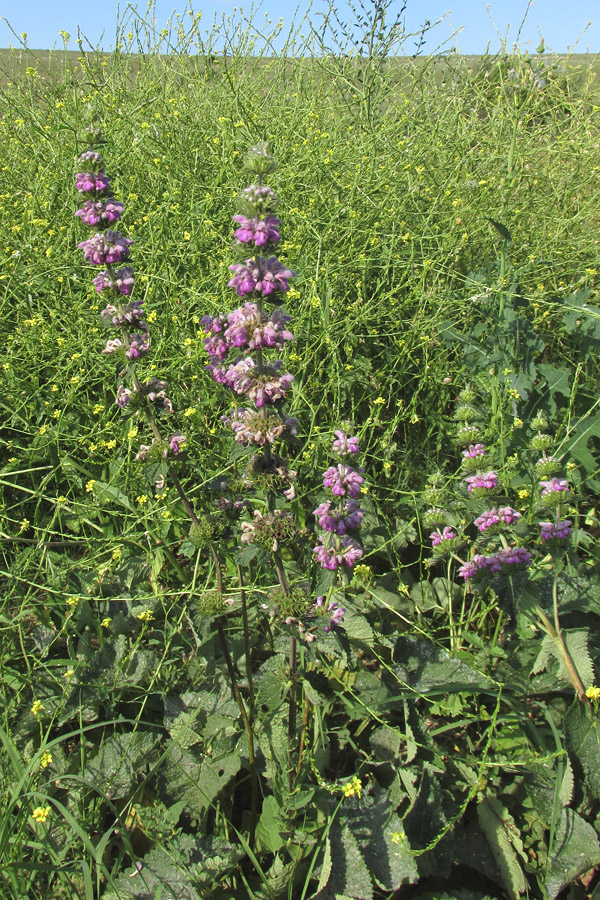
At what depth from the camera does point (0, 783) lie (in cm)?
152

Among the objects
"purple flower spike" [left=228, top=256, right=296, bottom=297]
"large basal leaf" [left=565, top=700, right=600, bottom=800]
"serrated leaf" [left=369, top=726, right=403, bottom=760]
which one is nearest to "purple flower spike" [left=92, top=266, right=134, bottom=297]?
"purple flower spike" [left=228, top=256, right=296, bottom=297]

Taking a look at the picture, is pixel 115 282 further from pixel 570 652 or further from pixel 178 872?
pixel 570 652

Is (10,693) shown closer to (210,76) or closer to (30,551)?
(30,551)

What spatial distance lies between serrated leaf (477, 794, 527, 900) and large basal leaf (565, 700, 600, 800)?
235 millimetres

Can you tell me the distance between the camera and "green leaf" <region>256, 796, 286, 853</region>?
1483mm

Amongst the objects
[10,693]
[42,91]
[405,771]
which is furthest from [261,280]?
[42,91]

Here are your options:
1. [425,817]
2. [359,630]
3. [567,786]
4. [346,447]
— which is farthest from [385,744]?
[346,447]

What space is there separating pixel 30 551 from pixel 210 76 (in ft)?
13.7

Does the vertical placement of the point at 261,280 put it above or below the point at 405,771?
above

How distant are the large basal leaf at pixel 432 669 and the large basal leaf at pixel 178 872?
24.5 inches

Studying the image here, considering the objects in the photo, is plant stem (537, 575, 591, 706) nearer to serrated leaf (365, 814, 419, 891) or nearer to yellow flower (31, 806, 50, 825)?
serrated leaf (365, 814, 419, 891)

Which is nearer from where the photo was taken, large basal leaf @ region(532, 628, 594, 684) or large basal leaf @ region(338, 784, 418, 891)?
large basal leaf @ region(338, 784, 418, 891)

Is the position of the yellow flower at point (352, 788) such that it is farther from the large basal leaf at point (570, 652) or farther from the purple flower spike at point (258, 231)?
the purple flower spike at point (258, 231)

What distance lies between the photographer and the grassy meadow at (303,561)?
5.04 feet
